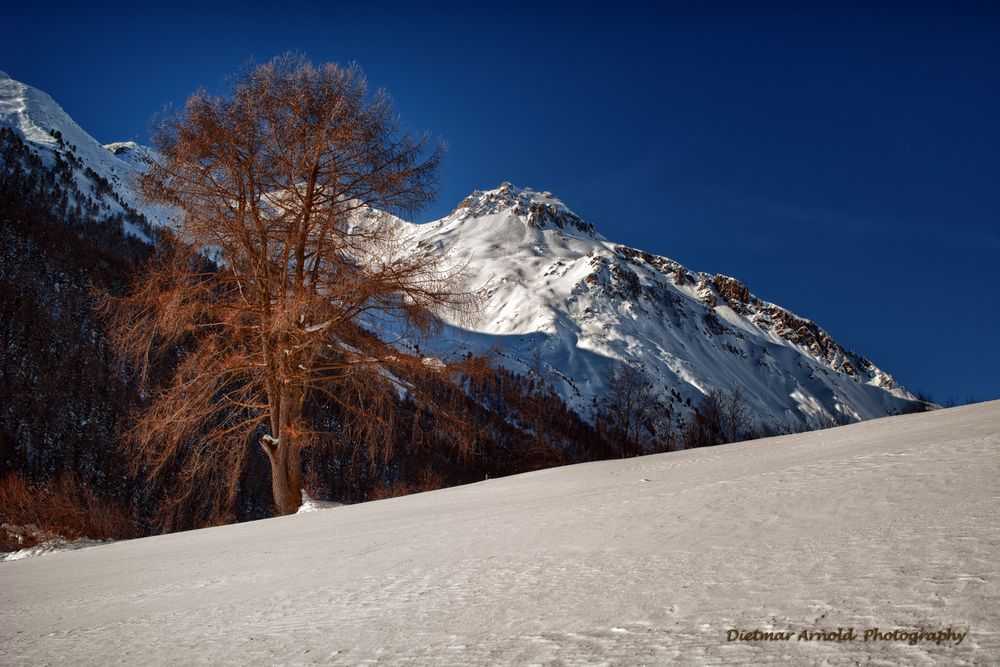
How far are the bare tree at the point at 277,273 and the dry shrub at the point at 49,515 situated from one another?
58.0 inches

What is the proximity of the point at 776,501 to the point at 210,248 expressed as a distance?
362 inches

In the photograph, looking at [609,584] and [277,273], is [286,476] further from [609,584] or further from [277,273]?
[609,584]

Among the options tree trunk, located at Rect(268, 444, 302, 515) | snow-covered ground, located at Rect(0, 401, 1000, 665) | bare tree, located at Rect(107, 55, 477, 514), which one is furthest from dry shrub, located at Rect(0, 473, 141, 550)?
snow-covered ground, located at Rect(0, 401, 1000, 665)

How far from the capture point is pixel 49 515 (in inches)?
391

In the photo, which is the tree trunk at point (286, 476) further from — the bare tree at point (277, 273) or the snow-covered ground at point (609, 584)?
the snow-covered ground at point (609, 584)

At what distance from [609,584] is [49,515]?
11221 millimetres

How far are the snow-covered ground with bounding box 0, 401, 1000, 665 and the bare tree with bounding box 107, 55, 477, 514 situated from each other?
519cm

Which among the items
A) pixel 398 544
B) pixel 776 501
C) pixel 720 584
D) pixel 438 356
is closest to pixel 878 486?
pixel 776 501

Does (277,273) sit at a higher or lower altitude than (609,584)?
higher

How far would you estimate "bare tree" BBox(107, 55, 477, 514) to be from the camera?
9203 millimetres

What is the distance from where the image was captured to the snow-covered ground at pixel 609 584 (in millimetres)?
1602

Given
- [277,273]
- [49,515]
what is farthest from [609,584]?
[49,515]

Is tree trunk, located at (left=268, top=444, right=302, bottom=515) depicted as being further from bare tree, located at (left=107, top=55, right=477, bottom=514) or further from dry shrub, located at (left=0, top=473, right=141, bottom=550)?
dry shrub, located at (left=0, top=473, right=141, bottom=550)

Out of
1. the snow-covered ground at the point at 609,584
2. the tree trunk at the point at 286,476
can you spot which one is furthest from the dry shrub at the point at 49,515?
the snow-covered ground at the point at 609,584
